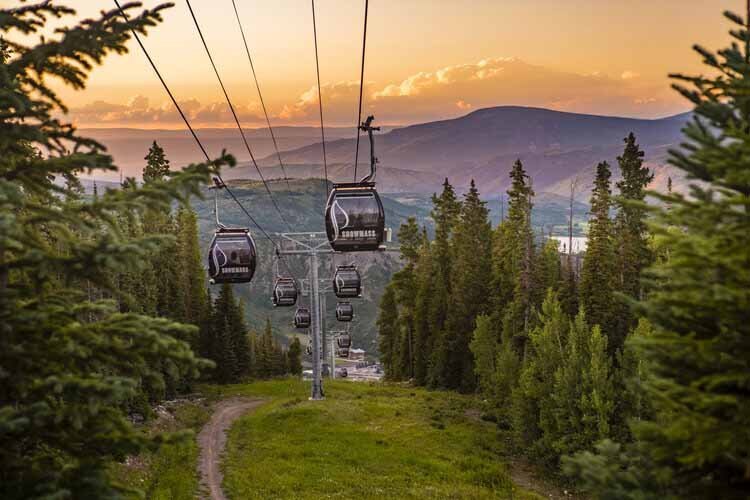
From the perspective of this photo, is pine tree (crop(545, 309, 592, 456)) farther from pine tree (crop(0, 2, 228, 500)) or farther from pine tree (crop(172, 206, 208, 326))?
pine tree (crop(172, 206, 208, 326))

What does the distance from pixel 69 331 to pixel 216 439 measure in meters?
30.7

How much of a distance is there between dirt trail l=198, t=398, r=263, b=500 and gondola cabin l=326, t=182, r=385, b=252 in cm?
1050

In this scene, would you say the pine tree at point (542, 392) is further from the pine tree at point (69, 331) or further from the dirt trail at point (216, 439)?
the pine tree at point (69, 331)

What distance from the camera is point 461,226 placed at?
232ft

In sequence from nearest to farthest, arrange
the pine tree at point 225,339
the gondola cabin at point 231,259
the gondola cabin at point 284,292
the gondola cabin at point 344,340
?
1. the gondola cabin at point 231,259
2. the gondola cabin at point 284,292
3. the gondola cabin at point 344,340
4. the pine tree at point 225,339

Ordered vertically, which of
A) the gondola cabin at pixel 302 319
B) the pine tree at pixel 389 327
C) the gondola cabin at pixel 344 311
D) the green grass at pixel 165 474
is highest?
the gondola cabin at pixel 344 311

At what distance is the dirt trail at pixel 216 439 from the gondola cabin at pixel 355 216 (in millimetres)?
10502

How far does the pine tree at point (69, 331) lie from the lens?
7688 mm

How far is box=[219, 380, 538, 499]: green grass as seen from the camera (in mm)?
27938

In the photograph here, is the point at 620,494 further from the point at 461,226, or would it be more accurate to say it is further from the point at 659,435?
the point at 461,226

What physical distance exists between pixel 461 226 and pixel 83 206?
208 feet

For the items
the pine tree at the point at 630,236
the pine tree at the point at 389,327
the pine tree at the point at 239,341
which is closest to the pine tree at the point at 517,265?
the pine tree at the point at 630,236

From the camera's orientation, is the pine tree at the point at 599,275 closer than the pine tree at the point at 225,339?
Yes

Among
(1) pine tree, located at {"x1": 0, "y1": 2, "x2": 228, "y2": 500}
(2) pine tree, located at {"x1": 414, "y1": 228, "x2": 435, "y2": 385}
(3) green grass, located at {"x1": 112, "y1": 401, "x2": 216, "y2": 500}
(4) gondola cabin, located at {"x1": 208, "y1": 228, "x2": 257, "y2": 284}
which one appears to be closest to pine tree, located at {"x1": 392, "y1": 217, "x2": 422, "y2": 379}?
(2) pine tree, located at {"x1": 414, "y1": 228, "x2": 435, "y2": 385}
